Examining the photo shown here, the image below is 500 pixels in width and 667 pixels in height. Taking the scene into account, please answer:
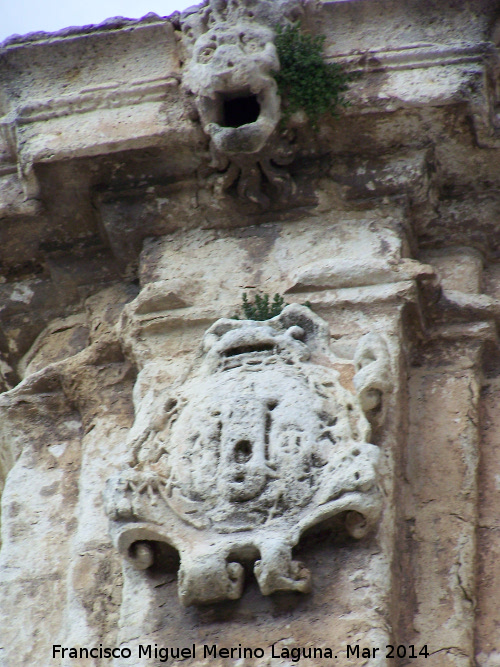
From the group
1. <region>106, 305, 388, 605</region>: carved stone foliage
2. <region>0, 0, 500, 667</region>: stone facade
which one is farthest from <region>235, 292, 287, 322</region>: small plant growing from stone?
<region>106, 305, 388, 605</region>: carved stone foliage

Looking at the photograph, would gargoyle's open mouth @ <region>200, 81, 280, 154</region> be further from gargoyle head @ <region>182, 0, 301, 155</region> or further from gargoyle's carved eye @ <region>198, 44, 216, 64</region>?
gargoyle's carved eye @ <region>198, 44, 216, 64</region>

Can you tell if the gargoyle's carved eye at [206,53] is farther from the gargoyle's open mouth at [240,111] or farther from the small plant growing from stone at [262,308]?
the small plant growing from stone at [262,308]

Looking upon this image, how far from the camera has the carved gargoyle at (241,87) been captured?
4.18 metres

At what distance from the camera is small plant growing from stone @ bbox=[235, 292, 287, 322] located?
4.02 meters

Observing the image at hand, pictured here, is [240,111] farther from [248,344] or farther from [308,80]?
[248,344]

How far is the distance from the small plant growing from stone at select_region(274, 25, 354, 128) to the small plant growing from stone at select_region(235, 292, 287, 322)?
60 cm

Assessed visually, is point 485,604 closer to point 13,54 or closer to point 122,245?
point 122,245

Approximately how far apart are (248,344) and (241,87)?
87 cm

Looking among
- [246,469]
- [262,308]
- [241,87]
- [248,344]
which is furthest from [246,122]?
[246,469]

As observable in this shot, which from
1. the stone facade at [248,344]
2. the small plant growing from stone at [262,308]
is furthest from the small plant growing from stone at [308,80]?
Answer: the small plant growing from stone at [262,308]

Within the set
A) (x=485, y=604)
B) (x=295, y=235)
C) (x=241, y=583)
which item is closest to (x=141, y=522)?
(x=241, y=583)

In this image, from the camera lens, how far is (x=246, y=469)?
11.3ft

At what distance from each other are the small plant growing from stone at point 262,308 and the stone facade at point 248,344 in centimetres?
7

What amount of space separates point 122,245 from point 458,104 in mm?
1140
